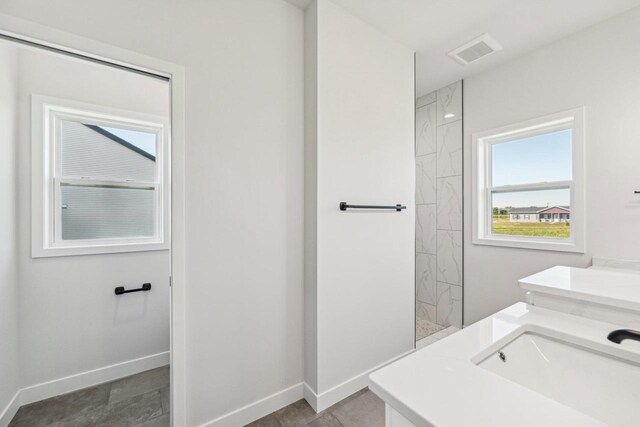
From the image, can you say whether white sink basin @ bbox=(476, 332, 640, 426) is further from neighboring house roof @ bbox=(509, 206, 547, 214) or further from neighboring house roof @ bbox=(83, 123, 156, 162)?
neighboring house roof @ bbox=(83, 123, 156, 162)

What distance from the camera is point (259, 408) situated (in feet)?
5.18

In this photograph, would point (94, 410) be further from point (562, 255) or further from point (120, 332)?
point (562, 255)

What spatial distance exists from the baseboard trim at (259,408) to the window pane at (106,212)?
148 cm

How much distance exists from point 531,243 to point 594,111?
1069mm

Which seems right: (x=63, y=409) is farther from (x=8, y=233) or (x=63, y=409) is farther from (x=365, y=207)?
(x=365, y=207)

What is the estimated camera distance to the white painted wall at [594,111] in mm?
1797

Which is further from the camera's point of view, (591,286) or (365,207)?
(365,207)

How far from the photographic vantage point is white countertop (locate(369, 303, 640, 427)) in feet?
1.68

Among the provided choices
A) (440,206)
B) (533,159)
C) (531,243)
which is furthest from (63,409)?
(533,159)

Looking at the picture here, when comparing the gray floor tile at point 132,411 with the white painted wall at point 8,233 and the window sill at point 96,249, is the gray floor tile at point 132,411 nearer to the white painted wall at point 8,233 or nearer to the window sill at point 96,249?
the white painted wall at point 8,233

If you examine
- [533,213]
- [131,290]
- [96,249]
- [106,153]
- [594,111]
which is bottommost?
[131,290]

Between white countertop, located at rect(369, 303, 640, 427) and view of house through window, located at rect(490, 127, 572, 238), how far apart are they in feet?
5.56

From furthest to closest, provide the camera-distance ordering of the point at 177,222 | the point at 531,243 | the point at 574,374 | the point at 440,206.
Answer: the point at 440,206
the point at 531,243
the point at 177,222
the point at 574,374

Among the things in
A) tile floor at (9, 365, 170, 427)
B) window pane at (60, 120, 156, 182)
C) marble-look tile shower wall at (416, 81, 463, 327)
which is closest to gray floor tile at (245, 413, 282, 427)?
tile floor at (9, 365, 170, 427)
